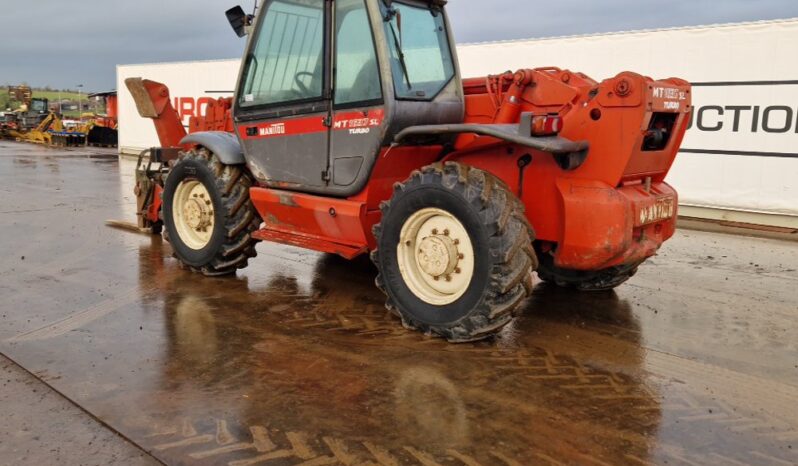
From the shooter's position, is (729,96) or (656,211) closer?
(656,211)

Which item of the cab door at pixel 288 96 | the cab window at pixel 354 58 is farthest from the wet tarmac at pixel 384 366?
the cab window at pixel 354 58

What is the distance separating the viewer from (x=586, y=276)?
5.81 m

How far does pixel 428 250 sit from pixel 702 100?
776cm

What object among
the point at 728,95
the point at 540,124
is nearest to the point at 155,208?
the point at 540,124

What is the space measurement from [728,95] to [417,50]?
23.0 ft

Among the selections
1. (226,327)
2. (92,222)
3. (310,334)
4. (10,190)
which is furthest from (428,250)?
(10,190)

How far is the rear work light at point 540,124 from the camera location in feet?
14.0

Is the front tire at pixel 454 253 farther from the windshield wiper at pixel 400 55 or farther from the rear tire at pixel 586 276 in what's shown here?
the rear tire at pixel 586 276

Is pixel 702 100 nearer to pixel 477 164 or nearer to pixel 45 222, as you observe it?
pixel 477 164

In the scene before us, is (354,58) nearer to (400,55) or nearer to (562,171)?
(400,55)

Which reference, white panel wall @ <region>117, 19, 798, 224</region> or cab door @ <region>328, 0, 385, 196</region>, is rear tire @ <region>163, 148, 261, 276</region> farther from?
white panel wall @ <region>117, 19, 798, 224</region>

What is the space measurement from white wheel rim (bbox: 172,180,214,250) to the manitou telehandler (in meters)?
0.03

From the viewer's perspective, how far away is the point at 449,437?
10.6 feet

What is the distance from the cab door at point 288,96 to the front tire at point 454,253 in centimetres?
102
